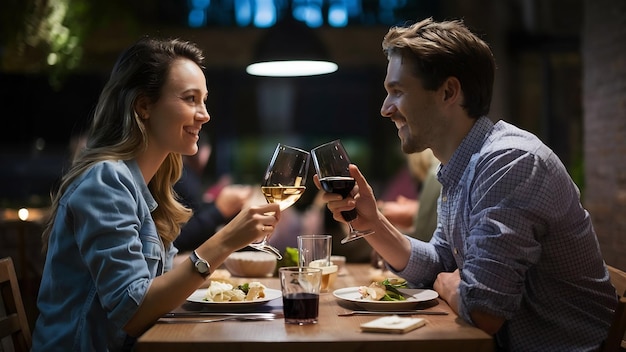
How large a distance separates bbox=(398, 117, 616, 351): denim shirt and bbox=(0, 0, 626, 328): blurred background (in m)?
4.49

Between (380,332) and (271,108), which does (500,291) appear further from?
(271,108)

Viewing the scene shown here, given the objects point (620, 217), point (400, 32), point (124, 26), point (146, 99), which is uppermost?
point (124, 26)

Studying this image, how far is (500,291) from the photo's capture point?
1.73 metres

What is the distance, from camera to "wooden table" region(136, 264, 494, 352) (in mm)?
1552

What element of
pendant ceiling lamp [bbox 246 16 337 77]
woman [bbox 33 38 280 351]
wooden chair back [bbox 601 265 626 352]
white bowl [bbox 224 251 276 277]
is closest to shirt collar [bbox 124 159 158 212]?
woman [bbox 33 38 280 351]

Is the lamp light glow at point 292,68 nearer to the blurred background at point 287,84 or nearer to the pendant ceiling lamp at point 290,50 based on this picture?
the pendant ceiling lamp at point 290,50

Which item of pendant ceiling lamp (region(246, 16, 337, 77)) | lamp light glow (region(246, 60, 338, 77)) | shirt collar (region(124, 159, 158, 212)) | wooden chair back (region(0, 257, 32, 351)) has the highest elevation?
pendant ceiling lamp (region(246, 16, 337, 77))

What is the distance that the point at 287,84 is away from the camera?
9.11 meters

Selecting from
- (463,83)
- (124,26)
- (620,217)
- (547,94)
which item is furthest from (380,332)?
(124,26)

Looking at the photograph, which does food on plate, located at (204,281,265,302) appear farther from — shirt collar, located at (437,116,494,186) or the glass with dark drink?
shirt collar, located at (437,116,494,186)

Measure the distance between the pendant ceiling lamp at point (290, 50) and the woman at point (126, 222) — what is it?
165 cm

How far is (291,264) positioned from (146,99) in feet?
2.51

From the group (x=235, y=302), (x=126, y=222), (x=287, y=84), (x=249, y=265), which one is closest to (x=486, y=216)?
(x=235, y=302)

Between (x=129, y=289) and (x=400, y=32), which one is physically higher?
(x=400, y=32)
